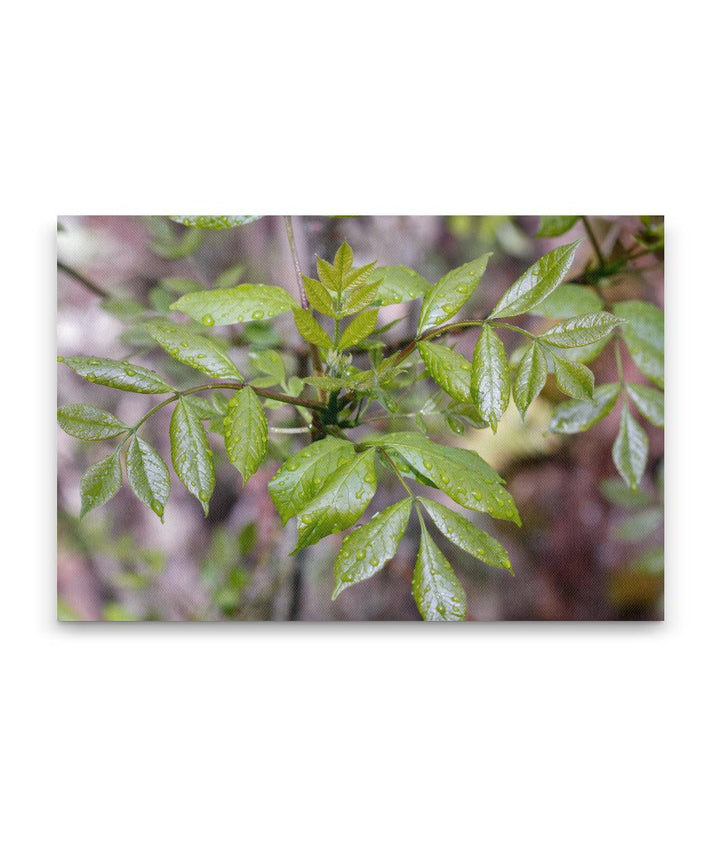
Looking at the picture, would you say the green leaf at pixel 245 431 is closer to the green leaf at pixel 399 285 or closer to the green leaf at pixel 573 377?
the green leaf at pixel 399 285

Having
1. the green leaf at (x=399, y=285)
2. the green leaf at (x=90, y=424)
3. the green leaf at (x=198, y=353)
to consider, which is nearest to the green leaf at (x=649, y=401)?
the green leaf at (x=399, y=285)

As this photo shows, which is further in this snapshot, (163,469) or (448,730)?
(448,730)

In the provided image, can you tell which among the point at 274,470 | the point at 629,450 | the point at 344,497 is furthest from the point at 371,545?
the point at 629,450

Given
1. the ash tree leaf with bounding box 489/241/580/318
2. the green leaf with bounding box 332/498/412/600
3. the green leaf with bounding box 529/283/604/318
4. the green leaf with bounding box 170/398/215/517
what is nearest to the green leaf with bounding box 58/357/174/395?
the green leaf with bounding box 170/398/215/517
